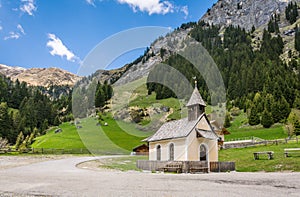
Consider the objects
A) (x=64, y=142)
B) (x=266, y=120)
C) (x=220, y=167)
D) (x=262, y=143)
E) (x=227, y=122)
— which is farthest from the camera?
(x=227, y=122)

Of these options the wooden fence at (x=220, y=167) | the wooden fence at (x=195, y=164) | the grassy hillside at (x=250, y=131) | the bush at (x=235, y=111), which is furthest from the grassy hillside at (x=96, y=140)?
the wooden fence at (x=220, y=167)

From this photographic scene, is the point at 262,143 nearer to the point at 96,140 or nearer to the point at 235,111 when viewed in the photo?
the point at 96,140

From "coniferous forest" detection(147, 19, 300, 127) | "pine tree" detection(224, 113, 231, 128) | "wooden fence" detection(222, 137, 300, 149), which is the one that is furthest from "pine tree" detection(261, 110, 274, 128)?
"wooden fence" detection(222, 137, 300, 149)

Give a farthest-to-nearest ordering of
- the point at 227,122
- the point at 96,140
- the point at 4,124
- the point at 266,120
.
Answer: the point at 4,124 → the point at 227,122 → the point at 96,140 → the point at 266,120

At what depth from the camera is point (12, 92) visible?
139 meters

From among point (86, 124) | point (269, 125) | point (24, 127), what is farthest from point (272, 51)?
point (24, 127)

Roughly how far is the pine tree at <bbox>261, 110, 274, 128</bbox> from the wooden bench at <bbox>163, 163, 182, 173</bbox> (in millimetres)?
51716

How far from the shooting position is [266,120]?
7038 cm

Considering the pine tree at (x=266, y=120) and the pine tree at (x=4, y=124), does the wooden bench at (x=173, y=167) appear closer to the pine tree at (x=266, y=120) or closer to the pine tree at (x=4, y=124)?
the pine tree at (x=266, y=120)

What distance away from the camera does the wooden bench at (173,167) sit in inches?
992

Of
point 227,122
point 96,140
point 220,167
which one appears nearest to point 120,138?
point 96,140

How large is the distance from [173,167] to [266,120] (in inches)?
2057

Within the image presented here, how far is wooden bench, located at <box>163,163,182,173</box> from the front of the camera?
25188 millimetres

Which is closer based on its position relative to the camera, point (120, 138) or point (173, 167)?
point (173, 167)
